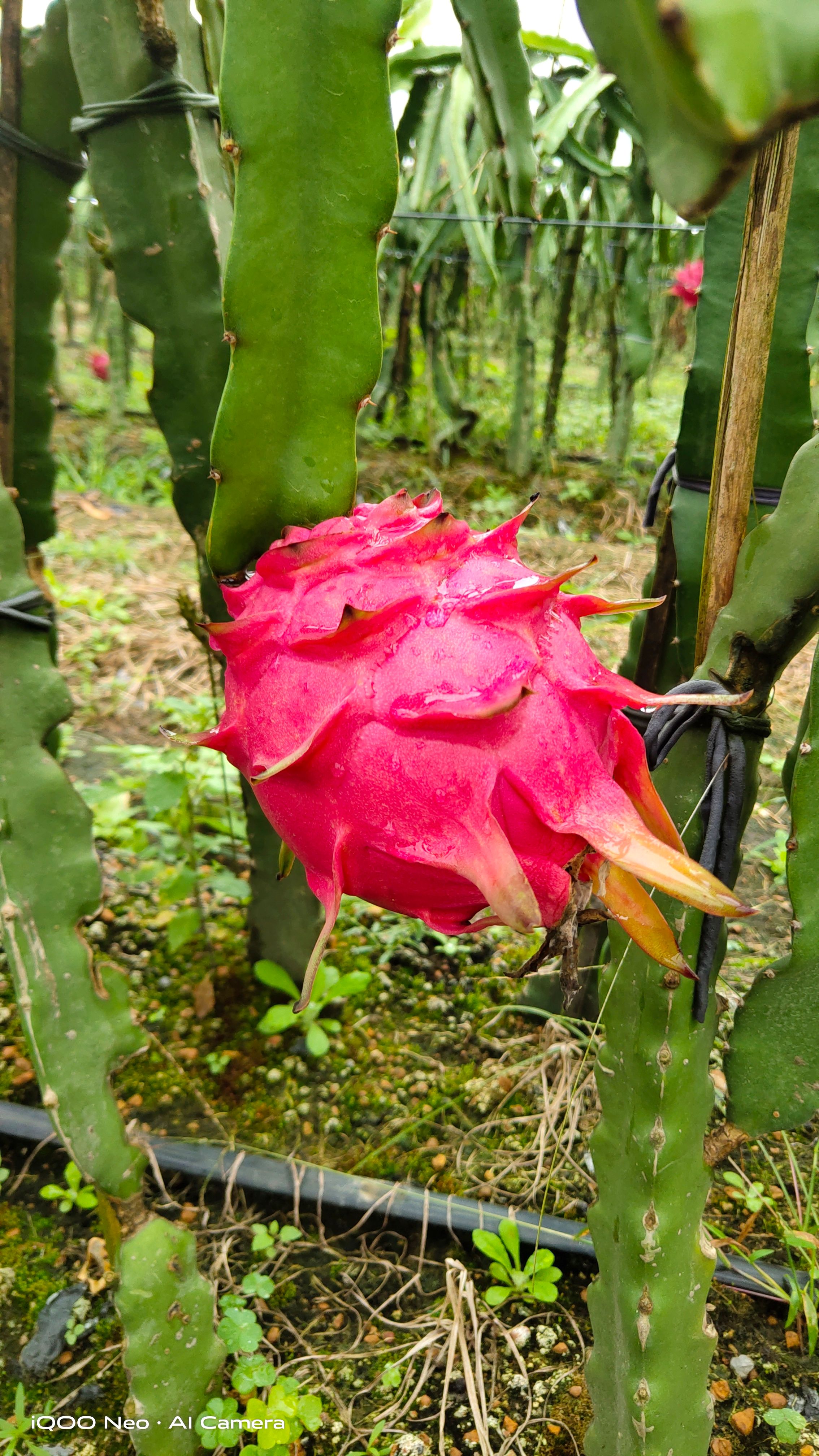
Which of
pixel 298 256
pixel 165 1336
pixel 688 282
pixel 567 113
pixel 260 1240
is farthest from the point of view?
pixel 688 282

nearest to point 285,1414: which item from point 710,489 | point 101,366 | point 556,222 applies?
point 710,489

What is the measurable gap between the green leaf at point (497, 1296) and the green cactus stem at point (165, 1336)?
246mm

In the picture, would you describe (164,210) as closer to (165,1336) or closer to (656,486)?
(656,486)

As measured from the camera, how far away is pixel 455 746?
40cm

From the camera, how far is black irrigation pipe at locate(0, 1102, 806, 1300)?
0.85 metres

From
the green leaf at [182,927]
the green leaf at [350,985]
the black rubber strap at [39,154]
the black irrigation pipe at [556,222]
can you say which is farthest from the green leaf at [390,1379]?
the black irrigation pipe at [556,222]

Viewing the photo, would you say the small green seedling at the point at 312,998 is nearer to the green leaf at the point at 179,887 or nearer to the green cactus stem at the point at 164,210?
the green leaf at the point at 179,887

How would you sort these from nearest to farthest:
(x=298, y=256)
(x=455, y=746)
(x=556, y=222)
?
1. (x=455, y=746)
2. (x=298, y=256)
3. (x=556, y=222)

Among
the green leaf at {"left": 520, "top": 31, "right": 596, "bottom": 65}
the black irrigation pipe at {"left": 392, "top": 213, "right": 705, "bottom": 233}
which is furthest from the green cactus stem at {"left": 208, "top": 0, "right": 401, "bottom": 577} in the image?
the green leaf at {"left": 520, "top": 31, "right": 596, "bottom": 65}

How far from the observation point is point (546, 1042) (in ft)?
3.51

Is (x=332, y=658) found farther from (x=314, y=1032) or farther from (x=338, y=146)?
(x=314, y=1032)

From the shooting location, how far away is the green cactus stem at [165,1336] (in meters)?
0.63

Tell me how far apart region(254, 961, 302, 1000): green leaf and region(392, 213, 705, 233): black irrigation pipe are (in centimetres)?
122

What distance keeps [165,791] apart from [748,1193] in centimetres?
78
